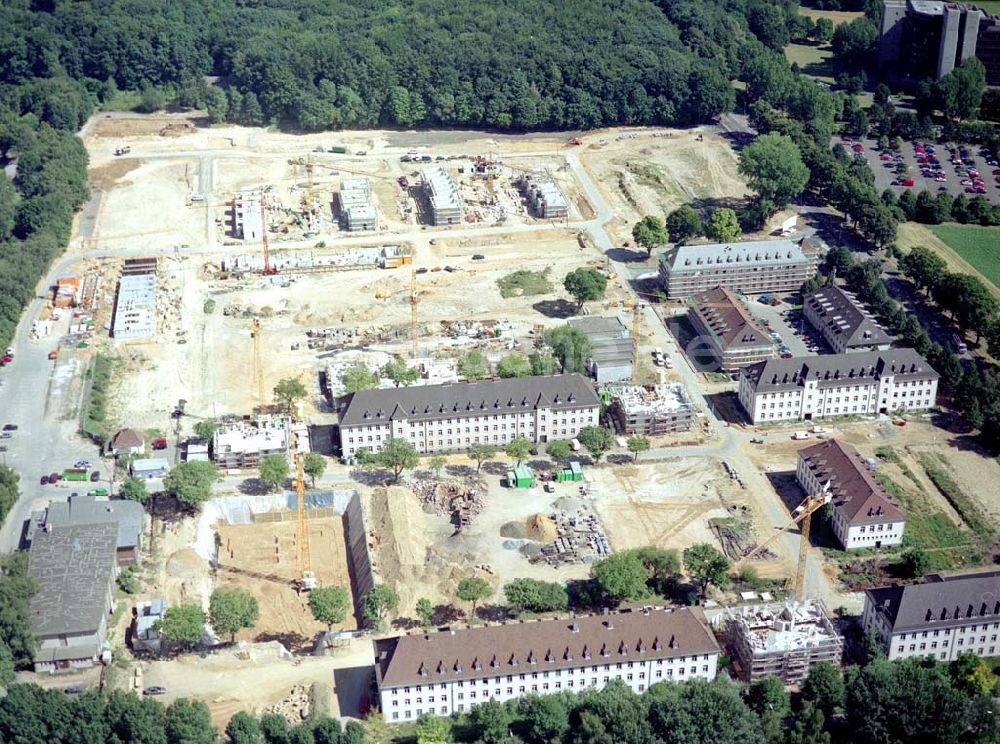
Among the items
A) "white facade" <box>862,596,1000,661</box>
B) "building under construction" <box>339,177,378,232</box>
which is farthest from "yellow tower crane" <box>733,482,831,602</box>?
"building under construction" <box>339,177,378,232</box>

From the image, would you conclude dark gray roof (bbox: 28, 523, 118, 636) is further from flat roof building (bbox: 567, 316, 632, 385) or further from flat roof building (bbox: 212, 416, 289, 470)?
flat roof building (bbox: 567, 316, 632, 385)

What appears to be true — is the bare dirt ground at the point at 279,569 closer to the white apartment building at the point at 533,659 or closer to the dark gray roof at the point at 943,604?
the white apartment building at the point at 533,659

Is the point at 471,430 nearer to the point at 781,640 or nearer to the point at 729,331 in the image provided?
the point at 729,331

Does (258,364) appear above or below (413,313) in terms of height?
above

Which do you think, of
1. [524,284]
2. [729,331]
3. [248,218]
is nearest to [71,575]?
[524,284]

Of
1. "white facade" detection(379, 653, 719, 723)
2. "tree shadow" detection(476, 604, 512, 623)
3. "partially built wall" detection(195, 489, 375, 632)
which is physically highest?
"white facade" detection(379, 653, 719, 723)

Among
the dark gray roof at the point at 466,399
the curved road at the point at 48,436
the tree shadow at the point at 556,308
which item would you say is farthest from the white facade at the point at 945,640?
the tree shadow at the point at 556,308

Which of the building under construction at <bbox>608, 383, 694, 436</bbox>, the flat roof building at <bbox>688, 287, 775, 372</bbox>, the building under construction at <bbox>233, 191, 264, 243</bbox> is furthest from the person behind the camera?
the building under construction at <bbox>233, 191, 264, 243</bbox>
